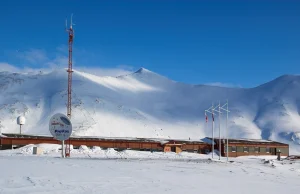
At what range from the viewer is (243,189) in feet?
59.8

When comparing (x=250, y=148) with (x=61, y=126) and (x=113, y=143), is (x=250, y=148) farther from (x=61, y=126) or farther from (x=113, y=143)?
(x=61, y=126)

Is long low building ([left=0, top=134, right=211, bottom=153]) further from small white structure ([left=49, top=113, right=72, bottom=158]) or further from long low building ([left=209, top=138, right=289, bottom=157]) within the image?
small white structure ([left=49, top=113, right=72, bottom=158])

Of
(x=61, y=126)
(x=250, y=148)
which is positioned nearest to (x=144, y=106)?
(x=250, y=148)

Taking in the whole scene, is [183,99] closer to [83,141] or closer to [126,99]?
[126,99]

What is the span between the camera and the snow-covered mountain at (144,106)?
382ft

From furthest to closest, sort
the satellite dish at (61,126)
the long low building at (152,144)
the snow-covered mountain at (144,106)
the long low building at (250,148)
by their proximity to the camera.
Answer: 1. the snow-covered mountain at (144,106)
2. the long low building at (250,148)
3. the long low building at (152,144)
4. the satellite dish at (61,126)

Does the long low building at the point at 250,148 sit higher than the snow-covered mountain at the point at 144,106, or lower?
lower

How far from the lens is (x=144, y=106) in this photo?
151 m

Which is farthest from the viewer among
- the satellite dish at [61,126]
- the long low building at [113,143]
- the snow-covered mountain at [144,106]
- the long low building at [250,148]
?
the snow-covered mountain at [144,106]

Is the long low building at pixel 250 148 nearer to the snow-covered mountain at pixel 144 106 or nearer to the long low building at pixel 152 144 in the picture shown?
the long low building at pixel 152 144

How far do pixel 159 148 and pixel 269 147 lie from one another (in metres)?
24.4

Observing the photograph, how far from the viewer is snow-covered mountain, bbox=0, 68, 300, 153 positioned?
11638 cm

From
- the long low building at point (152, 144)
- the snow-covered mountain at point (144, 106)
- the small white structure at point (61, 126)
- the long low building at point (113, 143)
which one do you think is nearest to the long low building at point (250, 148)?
the long low building at point (152, 144)

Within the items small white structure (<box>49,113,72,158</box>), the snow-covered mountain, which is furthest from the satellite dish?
the snow-covered mountain
